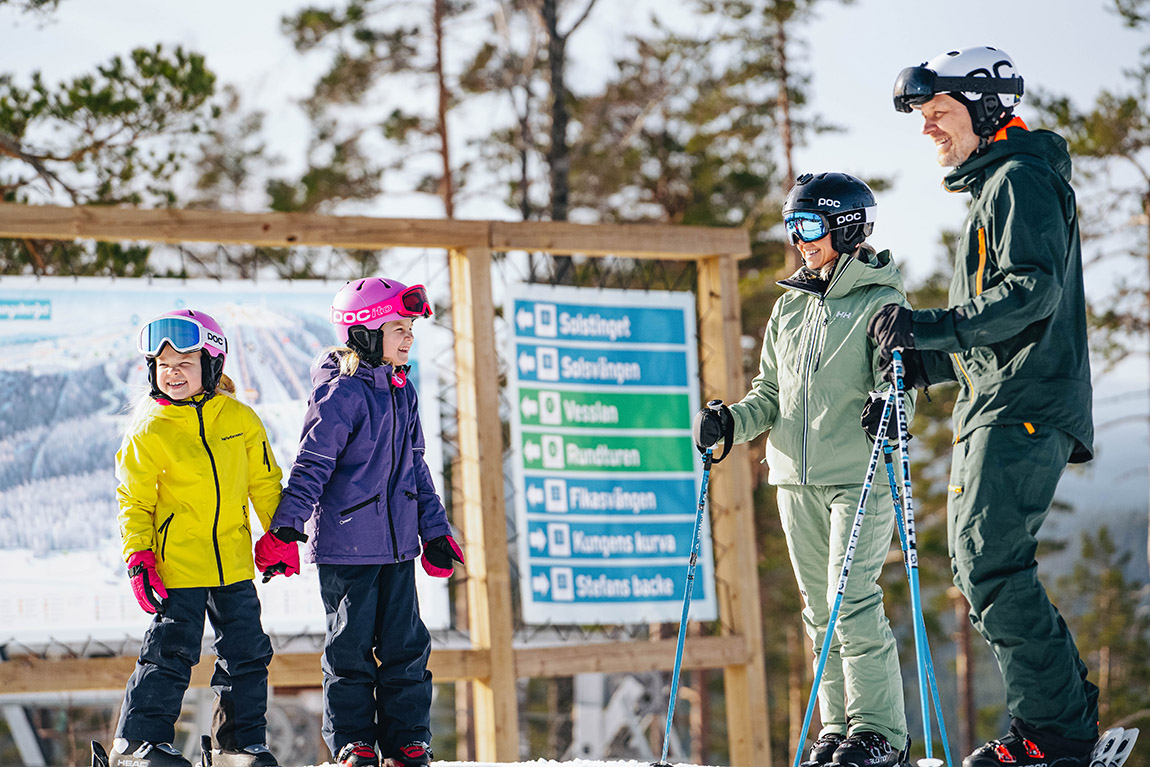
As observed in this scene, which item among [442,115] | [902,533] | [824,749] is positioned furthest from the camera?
[442,115]

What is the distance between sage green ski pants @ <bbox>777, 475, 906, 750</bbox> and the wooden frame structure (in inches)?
88.7

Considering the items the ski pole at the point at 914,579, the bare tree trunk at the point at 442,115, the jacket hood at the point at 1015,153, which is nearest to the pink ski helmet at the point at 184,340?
the ski pole at the point at 914,579

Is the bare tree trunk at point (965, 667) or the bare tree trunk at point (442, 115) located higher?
the bare tree trunk at point (442, 115)

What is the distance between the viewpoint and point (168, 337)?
422cm

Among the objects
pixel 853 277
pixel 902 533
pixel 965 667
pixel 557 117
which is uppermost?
pixel 557 117

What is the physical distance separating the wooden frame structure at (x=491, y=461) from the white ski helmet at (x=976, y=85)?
2.97 metres

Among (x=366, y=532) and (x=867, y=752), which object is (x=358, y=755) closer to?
(x=366, y=532)

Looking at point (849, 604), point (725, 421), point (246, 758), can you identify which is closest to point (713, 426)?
point (725, 421)

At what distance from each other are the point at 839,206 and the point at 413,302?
1.55 metres

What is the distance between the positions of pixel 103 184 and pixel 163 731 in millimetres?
8052

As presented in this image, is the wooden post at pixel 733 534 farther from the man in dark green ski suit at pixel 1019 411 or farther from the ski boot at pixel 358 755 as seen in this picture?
the man in dark green ski suit at pixel 1019 411

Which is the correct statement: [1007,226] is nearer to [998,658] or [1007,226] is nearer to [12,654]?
[998,658]

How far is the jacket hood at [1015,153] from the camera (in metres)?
3.47

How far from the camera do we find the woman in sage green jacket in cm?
392
